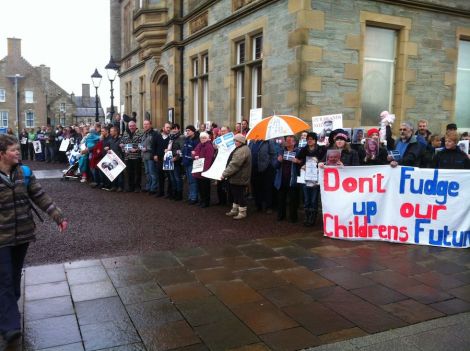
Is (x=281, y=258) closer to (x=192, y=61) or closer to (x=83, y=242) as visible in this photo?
(x=83, y=242)

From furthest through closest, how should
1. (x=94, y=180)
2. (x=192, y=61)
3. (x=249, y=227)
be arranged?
(x=192, y=61) < (x=94, y=180) < (x=249, y=227)

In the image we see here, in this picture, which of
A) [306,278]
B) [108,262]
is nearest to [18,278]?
[108,262]

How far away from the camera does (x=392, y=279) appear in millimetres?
5301

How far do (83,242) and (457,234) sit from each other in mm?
5866

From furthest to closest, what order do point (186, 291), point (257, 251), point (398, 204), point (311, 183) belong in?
point (311, 183) → point (398, 204) → point (257, 251) → point (186, 291)

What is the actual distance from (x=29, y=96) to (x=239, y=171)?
207 ft

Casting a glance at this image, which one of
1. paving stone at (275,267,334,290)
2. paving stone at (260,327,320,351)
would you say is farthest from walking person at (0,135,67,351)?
paving stone at (275,267,334,290)

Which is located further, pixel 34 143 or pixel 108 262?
pixel 34 143

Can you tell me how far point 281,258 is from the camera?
608 cm

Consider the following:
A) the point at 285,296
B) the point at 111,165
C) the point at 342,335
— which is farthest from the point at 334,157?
the point at 111,165

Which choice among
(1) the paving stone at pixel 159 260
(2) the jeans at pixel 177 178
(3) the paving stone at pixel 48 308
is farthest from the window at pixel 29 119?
(3) the paving stone at pixel 48 308

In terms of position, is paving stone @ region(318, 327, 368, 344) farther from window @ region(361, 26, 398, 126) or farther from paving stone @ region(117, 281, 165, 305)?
window @ region(361, 26, 398, 126)

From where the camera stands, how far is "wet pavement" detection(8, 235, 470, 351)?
3.81 meters

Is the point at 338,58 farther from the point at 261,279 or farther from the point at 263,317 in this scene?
the point at 263,317
